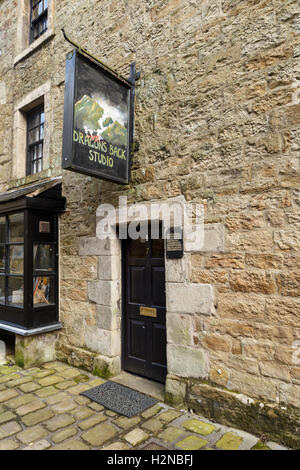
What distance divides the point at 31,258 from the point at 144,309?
180 cm

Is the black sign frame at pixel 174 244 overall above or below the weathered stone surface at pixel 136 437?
above

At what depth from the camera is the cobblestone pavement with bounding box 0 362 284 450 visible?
236 centimetres

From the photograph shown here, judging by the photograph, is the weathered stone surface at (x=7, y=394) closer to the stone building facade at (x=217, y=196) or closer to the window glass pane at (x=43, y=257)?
the stone building facade at (x=217, y=196)

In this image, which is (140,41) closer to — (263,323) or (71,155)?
(71,155)

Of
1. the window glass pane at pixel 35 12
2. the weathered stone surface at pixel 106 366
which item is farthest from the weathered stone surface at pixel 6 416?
the window glass pane at pixel 35 12

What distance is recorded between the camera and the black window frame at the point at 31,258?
13.6 ft

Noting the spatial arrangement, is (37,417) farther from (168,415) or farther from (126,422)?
(168,415)

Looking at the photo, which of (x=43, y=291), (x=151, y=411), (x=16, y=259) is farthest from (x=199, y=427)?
(x=16, y=259)

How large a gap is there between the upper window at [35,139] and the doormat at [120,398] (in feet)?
13.0

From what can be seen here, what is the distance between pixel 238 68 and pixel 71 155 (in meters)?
1.79

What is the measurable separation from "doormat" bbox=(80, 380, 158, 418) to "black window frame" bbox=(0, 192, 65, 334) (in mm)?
1360

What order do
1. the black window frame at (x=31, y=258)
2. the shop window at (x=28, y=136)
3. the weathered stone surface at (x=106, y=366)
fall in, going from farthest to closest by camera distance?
the shop window at (x=28, y=136), the black window frame at (x=31, y=258), the weathered stone surface at (x=106, y=366)

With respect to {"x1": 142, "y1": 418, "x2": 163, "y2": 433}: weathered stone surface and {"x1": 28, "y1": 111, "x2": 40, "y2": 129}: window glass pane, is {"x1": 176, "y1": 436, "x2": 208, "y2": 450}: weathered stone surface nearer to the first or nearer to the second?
{"x1": 142, "y1": 418, "x2": 163, "y2": 433}: weathered stone surface

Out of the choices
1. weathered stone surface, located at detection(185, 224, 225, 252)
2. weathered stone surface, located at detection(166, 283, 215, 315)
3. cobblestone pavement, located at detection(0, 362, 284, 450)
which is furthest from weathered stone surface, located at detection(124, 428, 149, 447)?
weathered stone surface, located at detection(185, 224, 225, 252)
